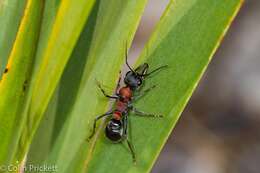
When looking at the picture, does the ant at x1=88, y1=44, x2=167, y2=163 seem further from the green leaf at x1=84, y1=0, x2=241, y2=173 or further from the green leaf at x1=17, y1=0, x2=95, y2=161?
the green leaf at x1=17, y1=0, x2=95, y2=161

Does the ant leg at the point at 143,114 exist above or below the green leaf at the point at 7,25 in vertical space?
below

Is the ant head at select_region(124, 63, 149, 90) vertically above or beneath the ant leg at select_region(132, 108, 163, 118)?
above

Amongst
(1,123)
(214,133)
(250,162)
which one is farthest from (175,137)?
(1,123)

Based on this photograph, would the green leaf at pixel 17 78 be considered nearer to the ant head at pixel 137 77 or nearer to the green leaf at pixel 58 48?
the green leaf at pixel 58 48

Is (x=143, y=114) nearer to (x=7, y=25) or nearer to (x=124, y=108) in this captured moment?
(x=124, y=108)

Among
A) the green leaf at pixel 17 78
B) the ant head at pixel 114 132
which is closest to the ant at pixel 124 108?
the ant head at pixel 114 132

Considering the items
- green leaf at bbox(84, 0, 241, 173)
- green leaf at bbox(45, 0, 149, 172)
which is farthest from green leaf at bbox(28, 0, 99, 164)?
green leaf at bbox(84, 0, 241, 173)
